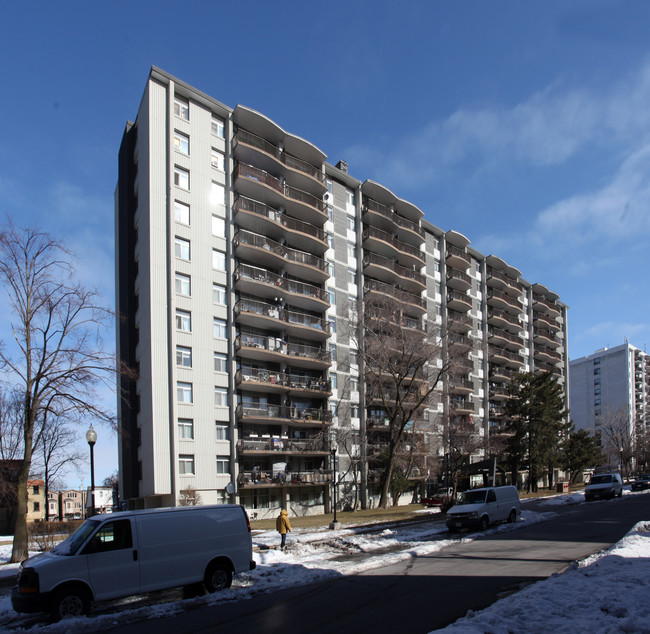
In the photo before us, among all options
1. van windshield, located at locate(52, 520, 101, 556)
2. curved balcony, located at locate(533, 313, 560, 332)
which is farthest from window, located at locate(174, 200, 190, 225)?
curved balcony, located at locate(533, 313, 560, 332)

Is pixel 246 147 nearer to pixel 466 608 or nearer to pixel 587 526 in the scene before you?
pixel 587 526

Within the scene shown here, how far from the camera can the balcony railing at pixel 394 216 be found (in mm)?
54938

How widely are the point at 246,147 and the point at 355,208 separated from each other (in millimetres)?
14606

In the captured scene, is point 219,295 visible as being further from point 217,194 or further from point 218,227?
point 217,194

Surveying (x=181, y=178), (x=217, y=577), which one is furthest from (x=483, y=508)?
(x=181, y=178)

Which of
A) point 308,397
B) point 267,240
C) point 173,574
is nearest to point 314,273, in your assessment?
point 267,240

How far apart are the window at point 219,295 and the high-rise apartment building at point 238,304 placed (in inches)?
4.0

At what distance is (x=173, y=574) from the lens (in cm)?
1189

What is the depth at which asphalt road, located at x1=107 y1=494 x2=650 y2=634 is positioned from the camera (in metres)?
9.66

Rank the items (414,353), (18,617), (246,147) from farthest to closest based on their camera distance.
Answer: (246,147) → (414,353) → (18,617)

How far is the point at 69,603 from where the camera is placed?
10664mm

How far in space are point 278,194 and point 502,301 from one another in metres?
43.1

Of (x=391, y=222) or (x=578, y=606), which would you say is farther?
(x=391, y=222)

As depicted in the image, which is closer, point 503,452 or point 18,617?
point 18,617
